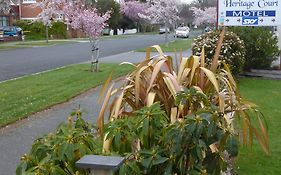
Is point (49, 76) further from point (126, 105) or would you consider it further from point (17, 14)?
point (17, 14)

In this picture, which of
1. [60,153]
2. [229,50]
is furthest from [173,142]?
[229,50]

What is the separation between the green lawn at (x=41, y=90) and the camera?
9953 mm

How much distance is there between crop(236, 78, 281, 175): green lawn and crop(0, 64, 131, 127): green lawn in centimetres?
446

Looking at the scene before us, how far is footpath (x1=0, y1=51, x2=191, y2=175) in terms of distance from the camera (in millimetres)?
6384

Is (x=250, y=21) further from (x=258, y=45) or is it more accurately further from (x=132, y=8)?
(x=132, y=8)

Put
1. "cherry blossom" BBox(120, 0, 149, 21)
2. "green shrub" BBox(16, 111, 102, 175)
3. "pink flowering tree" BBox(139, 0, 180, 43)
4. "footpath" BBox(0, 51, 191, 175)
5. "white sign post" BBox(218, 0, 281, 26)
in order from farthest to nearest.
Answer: "cherry blossom" BBox(120, 0, 149, 21)
"pink flowering tree" BBox(139, 0, 180, 43)
"white sign post" BBox(218, 0, 281, 26)
"footpath" BBox(0, 51, 191, 175)
"green shrub" BBox(16, 111, 102, 175)

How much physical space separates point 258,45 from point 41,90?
7.06 metres

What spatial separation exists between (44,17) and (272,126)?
31471mm

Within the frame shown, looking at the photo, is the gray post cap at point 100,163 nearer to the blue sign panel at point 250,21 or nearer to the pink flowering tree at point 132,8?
the blue sign panel at point 250,21

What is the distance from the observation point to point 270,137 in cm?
732

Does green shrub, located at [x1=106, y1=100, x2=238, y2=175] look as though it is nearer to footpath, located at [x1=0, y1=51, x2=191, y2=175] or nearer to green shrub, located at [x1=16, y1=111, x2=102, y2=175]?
green shrub, located at [x1=16, y1=111, x2=102, y2=175]

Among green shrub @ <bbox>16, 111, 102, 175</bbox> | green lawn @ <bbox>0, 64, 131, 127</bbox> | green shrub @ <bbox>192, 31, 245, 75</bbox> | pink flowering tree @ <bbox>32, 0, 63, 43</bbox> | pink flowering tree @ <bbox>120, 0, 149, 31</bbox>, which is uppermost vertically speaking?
pink flowering tree @ <bbox>120, 0, 149, 31</bbox>

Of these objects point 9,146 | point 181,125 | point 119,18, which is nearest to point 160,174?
point 181,125

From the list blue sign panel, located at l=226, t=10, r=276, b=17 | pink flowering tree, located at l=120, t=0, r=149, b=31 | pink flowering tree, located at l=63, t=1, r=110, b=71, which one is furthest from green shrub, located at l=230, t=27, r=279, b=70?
pink flowering tree, located at l=120, t=0, r=149, b=31
